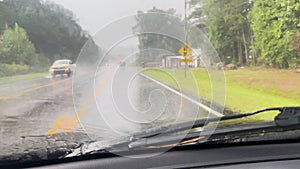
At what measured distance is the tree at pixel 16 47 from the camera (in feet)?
11.8

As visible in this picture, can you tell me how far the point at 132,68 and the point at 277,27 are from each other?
10.6ft

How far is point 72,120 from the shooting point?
3430 millimetres

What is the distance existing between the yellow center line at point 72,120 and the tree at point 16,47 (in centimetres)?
74

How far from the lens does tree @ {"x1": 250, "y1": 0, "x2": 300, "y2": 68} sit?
5.12m

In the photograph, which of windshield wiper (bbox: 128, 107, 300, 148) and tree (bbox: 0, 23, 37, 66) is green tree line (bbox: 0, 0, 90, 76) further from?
windshield wiper (bbox: 128, 107, 300, 148)

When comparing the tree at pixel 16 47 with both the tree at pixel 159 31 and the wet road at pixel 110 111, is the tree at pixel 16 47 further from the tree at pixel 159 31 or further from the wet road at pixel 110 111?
the tree at pixel 159 31

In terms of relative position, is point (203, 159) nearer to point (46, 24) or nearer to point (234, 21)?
point (46, 24)

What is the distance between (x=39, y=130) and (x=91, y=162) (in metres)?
1.66

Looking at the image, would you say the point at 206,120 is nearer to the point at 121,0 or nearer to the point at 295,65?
the point at 121,0

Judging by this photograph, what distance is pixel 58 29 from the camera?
3814mm

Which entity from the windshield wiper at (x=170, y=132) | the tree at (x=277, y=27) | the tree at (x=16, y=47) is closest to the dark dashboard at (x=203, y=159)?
the windshield wiper at (x=170, y=132)

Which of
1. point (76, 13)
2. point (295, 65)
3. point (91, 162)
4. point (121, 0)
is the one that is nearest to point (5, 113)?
point (76, 13)

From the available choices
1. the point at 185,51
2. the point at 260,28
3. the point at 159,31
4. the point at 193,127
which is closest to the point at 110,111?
the point at 193,127

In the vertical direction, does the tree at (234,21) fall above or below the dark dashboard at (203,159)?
above
